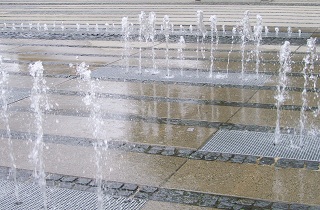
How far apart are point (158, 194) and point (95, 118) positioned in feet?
7.08

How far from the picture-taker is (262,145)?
5.17m

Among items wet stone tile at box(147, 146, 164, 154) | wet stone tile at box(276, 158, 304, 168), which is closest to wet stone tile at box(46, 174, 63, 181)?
wet stone tile at box(147, 146, 164, 154)

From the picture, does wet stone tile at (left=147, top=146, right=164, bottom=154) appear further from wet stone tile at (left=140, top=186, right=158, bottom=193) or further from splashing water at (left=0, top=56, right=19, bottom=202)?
splashing water at (left=0, top=56, right=19, bottom=202)

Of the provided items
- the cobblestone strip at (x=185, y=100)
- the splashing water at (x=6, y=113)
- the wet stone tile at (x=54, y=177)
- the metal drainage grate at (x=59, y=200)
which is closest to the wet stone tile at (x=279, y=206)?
the metal drainage grate at (x=59, y=200)

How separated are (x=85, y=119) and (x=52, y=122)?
0.36m

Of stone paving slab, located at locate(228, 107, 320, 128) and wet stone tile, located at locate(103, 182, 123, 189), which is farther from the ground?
stone paving slab, located at locate(228, 107, 320, 128)

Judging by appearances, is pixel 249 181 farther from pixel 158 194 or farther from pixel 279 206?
pixel 158 194

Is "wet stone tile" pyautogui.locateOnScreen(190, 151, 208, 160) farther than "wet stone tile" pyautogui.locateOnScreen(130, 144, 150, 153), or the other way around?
"wet stone tile" pyautogui.locateOnScreen(130, 144, 150, 153)

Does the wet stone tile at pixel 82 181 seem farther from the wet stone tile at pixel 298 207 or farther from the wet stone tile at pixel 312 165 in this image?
the wet stone tile at pixel 312 165

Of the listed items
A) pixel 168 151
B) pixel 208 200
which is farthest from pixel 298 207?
pixel 168 151

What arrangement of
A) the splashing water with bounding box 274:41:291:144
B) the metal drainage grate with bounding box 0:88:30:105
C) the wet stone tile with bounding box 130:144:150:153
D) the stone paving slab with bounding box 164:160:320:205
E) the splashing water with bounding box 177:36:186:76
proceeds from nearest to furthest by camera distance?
1. the stone paving slab with bounding box 164:160:320:205
2. the wet stone tile with bounding box 130:144:150:153
3. the splashing water with bounding box 274:41:291:144
4. the metal drainage grate with bounding box 0:88:30:105
5. the splashing water with bounding box 177:36:186:76

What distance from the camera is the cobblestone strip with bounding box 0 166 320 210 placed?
13.0ft

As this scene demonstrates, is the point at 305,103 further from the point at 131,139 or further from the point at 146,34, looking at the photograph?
the point at 146,34

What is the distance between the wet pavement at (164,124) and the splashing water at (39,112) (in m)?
0.06
